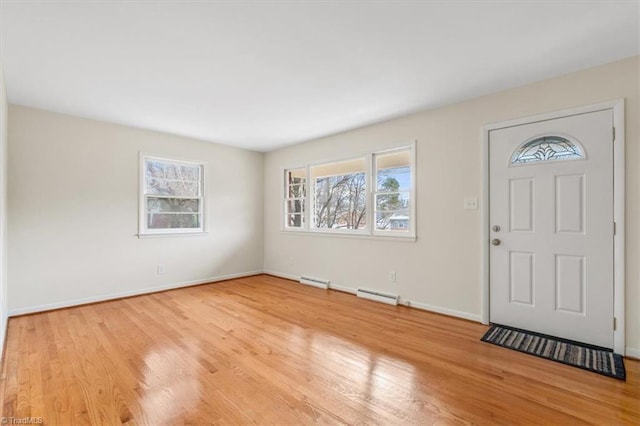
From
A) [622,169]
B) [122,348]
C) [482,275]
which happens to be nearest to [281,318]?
[122,348]

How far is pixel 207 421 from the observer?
5.49 feet

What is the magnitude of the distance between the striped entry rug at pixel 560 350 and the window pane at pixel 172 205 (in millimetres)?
4645

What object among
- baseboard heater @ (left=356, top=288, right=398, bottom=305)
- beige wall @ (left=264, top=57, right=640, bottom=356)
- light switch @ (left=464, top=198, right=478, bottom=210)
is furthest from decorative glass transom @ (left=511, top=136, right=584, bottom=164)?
baseboard heater @ (left=356, top=288, right=398, bottom=305)

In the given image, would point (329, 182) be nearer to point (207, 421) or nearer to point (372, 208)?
point (372, 208)

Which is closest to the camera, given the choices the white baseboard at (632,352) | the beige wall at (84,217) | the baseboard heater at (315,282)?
the white baseboard at (632,352)

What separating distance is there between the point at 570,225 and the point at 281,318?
3.12m

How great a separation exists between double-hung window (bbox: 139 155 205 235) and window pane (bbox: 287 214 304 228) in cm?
160

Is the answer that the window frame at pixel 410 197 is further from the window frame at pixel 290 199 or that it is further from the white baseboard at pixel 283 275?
the white baseboard at pixel 283 275

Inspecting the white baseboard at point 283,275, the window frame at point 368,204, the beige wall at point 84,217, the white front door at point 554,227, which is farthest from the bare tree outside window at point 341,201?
the beige wall at point 84,217

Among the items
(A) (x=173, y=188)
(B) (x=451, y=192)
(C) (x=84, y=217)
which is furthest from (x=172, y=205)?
(B) (x=451, y=192)

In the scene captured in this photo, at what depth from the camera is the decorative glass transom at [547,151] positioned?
2.69 metres

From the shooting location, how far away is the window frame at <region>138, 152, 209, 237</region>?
4379 mm

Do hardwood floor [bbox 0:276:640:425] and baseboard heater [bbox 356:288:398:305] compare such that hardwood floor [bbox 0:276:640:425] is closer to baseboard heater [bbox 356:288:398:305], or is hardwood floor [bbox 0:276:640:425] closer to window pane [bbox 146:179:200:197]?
baseboard heater [bbox 356:288:398:305]

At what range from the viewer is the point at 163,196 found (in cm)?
466
